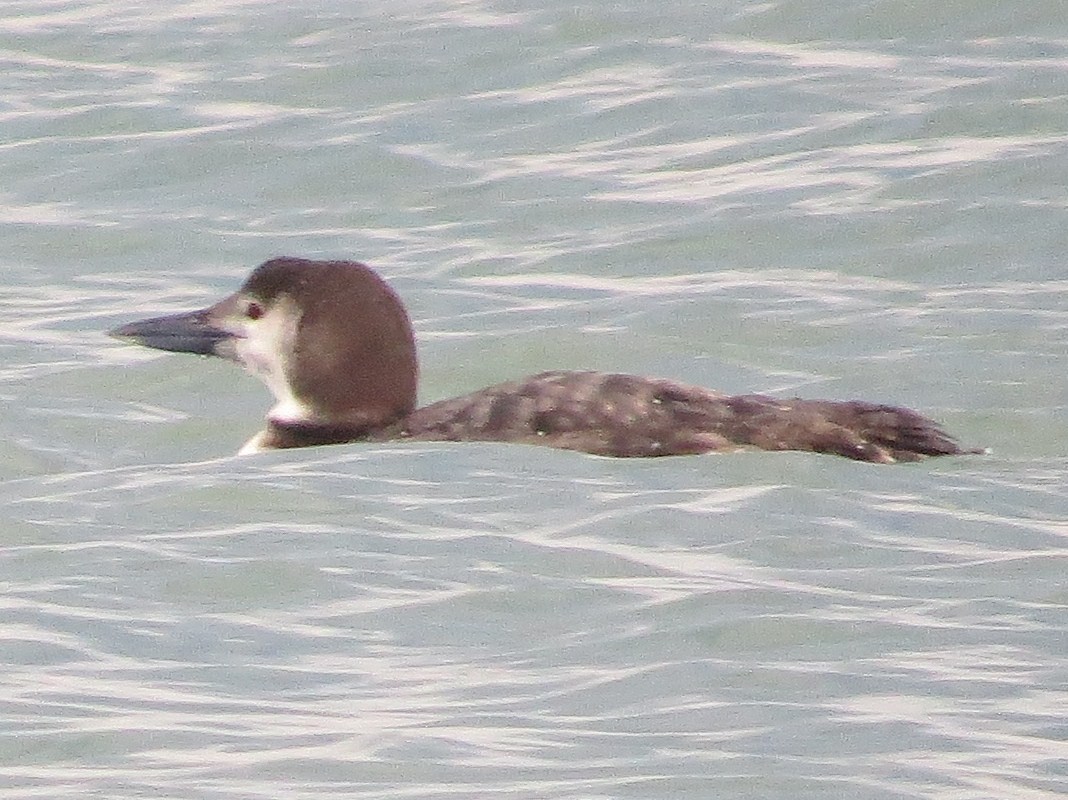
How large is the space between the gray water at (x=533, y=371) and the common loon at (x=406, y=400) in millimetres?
110

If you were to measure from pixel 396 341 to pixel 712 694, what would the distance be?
2.86 metres

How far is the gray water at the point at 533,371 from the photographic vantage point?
5.12 m

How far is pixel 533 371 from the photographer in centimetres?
879

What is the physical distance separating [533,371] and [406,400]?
0.88 meters

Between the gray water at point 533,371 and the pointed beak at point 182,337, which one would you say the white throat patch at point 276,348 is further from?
the gray water at point 533,371

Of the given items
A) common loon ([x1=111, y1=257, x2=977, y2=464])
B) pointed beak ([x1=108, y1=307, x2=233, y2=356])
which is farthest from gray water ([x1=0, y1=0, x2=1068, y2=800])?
pointed beak ([x1=108, y1=307, x2=233, y2=356])

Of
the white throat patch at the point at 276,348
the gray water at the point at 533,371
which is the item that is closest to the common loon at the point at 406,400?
the white throat patch at the point at 276,348

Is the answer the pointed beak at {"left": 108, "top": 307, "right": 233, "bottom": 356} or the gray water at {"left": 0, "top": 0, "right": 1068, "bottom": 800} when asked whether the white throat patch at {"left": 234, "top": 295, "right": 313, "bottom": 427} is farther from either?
the gray water at {"left": 0, "top": 0, "right": 1068, "bottom": 800}

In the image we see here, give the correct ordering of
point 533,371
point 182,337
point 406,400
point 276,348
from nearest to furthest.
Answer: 1. point 406,400
2. point 276,348
3. point 182,337
4. point 533,371

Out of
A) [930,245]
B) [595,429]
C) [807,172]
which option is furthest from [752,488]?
[807,172]

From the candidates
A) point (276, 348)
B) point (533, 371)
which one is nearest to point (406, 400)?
point (276, 348)

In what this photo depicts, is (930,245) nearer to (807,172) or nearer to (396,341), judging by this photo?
(807,172)

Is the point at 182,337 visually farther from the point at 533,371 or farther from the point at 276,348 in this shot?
the point at 533,371

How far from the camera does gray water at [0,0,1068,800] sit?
5117mm
